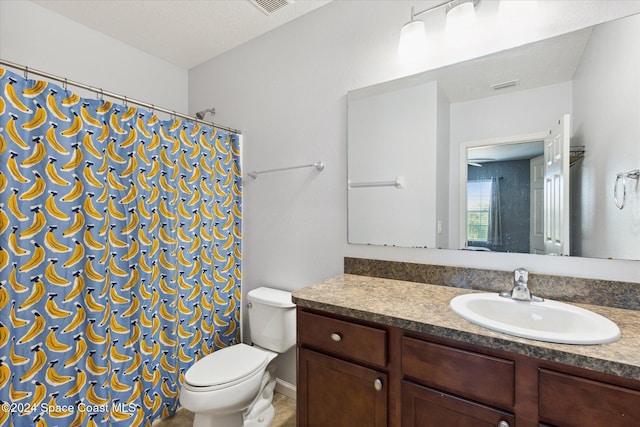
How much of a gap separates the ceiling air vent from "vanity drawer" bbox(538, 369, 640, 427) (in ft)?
7.00

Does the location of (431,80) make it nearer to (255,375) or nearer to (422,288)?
(422,288)

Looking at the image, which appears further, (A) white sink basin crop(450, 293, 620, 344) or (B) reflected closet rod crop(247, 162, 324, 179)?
(B) reflected closet rod crop(247, 162, 324, 179)

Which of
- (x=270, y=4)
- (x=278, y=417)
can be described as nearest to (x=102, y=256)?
(x=278, y=417)

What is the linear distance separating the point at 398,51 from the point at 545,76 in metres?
0.69

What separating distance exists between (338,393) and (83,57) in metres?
2.59

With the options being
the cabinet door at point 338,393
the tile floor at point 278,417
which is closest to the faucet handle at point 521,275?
the cabinet door at point 338,393

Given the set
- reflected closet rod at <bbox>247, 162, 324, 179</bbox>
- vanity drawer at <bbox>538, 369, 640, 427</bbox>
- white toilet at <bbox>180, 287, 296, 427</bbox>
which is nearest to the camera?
vanity drawer at <bbox>538, 369, 640, 427</bbox>

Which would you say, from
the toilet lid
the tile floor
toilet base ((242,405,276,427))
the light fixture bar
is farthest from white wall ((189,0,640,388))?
the toilet lid

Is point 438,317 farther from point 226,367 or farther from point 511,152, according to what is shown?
point 226,367

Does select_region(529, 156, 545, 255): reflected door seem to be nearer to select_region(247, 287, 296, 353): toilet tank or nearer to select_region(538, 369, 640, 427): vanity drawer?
select_region(538, 369, 640, 427): vanity drawer

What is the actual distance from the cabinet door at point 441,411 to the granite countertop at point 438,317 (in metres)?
0.21

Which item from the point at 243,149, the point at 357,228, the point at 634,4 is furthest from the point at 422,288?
the point at 243,149

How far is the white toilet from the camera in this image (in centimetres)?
144

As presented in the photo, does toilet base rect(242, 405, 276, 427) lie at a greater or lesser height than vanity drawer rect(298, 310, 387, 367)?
lesser
